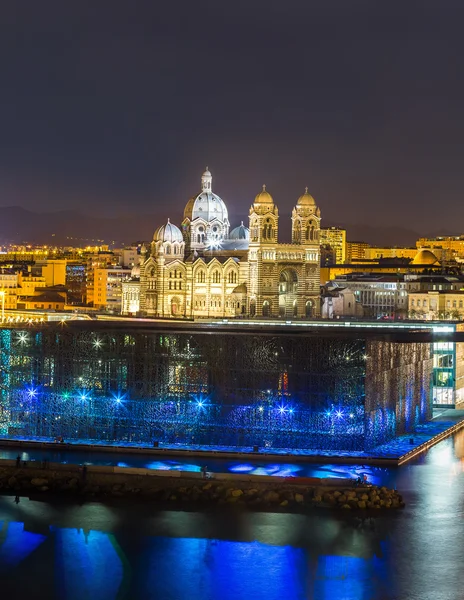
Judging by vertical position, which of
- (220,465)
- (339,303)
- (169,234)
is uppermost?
(169,234)

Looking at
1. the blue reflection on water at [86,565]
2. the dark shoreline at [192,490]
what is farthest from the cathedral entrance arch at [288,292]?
the blue reflection on water at [86,565]

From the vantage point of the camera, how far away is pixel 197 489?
1398 inches

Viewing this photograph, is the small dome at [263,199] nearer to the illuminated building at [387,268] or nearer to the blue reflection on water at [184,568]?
the illuminated building at [387,268]

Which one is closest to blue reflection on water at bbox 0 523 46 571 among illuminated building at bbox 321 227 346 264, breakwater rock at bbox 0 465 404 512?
breakwater rock at bbox 0 465 404 512

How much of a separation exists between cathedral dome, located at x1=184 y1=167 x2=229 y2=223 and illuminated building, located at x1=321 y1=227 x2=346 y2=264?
69.0 m

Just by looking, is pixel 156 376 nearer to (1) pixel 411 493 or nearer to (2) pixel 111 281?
(1) pixel 411 493

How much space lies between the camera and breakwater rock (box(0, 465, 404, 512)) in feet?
114

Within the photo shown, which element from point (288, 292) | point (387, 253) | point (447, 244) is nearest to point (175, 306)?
point (288, 292)

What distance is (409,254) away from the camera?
514 feet

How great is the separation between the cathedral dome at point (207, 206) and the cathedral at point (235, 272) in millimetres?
932

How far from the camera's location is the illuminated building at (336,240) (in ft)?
523

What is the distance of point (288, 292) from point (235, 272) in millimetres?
3758

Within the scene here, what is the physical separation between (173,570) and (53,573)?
289cm

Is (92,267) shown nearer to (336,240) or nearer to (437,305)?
(437,305)
